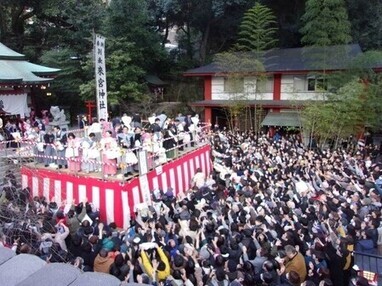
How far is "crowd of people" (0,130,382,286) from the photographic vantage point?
18.9 ft

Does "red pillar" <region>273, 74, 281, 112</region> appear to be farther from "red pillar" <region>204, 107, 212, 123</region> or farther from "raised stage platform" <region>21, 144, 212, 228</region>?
"raised stage platform" <region>21, 144, 212, 228</region>

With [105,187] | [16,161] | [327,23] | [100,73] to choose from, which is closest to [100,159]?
[105,187]

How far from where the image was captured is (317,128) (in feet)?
52.2

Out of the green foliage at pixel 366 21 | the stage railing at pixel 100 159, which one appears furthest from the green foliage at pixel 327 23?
the stage railing at pixel 100 159

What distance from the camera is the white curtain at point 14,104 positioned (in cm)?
1792

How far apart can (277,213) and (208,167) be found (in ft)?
20.1

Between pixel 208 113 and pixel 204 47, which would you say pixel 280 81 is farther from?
pixel 204 47

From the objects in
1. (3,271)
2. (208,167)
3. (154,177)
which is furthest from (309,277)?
(208,167)

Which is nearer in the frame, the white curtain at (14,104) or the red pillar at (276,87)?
the white curtain at (14,104)

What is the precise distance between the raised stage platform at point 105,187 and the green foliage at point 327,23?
33.6ft

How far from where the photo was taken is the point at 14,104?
1852cm

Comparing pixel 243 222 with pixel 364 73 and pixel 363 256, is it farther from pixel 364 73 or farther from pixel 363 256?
pixel 364 73

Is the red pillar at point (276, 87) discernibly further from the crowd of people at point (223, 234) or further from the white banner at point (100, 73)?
the crowd of people at point (223, 234)

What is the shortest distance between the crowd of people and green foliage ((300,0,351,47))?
9240mm
